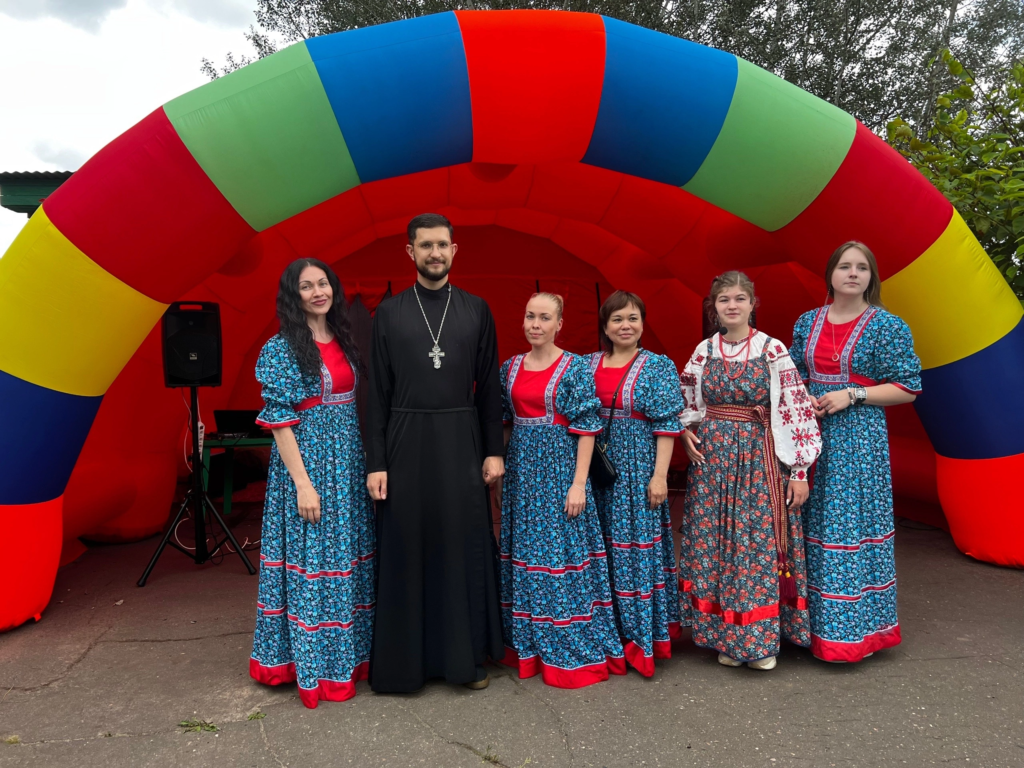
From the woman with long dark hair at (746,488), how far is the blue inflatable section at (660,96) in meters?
0.76

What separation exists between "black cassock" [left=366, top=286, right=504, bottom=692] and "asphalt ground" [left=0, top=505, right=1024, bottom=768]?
177mm

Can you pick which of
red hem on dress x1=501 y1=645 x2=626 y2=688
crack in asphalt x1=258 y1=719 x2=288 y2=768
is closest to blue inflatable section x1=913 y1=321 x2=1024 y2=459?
red hem on dress x1=501 y1=645 x2=626 y2=688

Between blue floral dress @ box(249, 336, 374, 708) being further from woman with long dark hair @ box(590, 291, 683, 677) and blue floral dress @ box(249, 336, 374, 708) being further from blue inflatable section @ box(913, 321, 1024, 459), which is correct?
blue inflatable section @ box(913, 321, 1024, 459)

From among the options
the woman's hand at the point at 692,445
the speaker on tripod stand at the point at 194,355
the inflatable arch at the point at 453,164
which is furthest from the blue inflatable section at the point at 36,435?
the woman's hand at the point at 692,445

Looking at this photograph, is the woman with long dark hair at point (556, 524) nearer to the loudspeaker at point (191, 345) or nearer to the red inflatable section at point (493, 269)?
the red inflatable section at point (493, 269)

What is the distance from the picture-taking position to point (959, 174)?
4.28m

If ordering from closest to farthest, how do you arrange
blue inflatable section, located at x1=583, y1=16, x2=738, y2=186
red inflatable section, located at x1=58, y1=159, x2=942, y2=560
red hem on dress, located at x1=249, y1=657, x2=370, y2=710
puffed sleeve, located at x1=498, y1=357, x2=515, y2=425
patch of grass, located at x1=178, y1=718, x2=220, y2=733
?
1. patch of grass, located at x1=178, y1=718, x2=220, y2=733
2. red hem on dress, located at x1=249, y1=657, x2=370, y2=710
3. puffed sleeve, located at x1=498, y1=357, x2=515, y2=425
4. blue inflatable section, located at x1=583, y1=16, x2=738, y2=186
5. red inflatable section, located at x1=58, y1=159, x2=942, y2=560

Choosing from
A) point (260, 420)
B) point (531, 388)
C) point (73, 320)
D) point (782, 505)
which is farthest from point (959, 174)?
point (73, 320)

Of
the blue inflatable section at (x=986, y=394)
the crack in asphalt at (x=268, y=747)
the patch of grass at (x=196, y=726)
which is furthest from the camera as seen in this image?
the blue inflatable section at (x=986, y=394)

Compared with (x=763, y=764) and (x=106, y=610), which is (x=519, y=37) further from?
(x=106, y=610)

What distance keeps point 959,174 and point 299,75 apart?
3.90 m

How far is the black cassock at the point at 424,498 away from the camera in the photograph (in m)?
2.47

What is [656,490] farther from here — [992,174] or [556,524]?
[992,174]

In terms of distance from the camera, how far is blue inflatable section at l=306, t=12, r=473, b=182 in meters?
2.74
